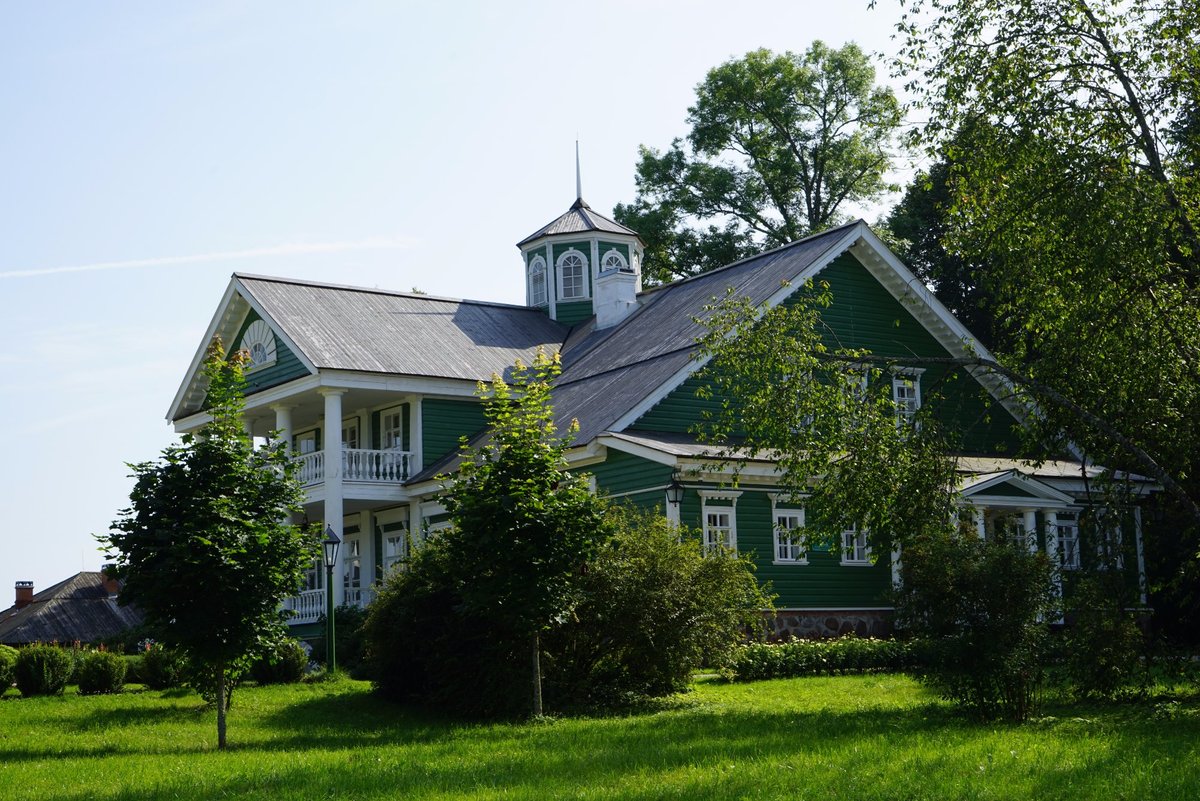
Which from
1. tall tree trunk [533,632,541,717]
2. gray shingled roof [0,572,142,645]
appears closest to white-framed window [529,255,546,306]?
gray shingled roof [0,572,142,645]

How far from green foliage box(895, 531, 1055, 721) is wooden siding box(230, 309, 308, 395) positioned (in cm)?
1953

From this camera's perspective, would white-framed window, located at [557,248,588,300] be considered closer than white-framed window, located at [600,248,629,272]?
A: Yes

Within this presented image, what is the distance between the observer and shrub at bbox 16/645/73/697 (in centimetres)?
2245

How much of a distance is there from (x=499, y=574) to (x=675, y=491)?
26.1ft

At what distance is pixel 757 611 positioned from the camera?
20.4 metres

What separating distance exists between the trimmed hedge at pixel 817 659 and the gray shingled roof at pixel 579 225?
1997cm

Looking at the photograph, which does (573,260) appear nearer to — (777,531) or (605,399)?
(605,399)

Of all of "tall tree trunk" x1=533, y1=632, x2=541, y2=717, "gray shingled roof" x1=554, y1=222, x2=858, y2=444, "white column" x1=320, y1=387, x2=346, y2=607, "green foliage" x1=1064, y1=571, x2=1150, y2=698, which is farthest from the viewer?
"white column" x1=320, y1=387, x2=346, y2=607

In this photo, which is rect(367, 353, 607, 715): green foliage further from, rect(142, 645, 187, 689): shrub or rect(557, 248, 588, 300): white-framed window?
rect(557, 248, 588, 300): white-framed window

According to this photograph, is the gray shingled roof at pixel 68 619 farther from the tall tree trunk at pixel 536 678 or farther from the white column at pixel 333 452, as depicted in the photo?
the tall tree trunk at pixel 536 678

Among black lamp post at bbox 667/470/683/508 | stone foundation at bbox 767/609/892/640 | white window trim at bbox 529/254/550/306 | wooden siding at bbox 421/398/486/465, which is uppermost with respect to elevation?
white window trim at bbox 529/254/550/306

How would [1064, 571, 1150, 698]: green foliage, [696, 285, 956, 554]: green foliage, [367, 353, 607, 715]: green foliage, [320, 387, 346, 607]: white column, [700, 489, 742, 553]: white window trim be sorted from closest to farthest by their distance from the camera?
[1064, 571, 1150, 698]: green foliage → [696, 285, 956, 554]: green foliage → [367, 353, 607, 715]: green foliage → [700, 489, 742, 553]: white window trim → [320, 387, 346, 607]: white column

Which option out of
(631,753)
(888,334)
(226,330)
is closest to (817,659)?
Answer: (631,753)

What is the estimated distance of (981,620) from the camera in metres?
15.5
